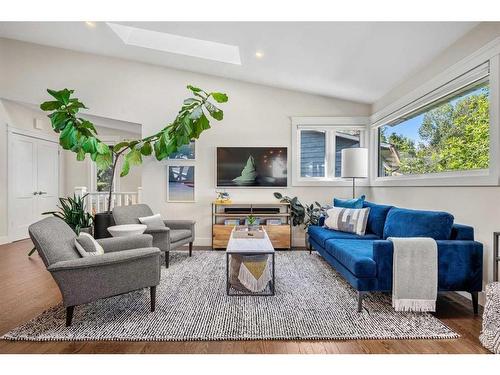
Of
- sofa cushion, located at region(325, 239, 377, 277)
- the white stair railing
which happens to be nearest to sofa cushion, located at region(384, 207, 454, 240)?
sofa cushion, located at region(325, 239, 377, 277)

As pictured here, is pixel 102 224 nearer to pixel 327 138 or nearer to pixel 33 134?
pixel 33 134

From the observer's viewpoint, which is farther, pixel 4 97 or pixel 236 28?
pixel 4 97

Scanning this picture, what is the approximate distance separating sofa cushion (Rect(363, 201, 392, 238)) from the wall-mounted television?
1690mm

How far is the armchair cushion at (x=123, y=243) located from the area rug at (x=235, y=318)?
46 centimetres

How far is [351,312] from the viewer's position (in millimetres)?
2303

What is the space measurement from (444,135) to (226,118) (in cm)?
328

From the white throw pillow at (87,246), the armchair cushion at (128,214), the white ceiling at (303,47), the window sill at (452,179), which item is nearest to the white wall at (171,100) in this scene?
the white ceiling at (303,47)

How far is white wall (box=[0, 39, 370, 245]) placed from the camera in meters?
4.92

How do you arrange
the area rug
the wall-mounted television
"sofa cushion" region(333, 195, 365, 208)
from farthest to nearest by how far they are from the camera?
the wall-mounted television → "sofa cushion" region(333, 195, 365, 208) → the area rug

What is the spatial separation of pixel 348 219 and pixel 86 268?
3030 millimetres

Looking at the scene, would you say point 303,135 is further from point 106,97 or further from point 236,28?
point 106,97

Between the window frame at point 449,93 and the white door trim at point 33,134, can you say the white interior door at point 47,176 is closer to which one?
the white door trim at point 33,134

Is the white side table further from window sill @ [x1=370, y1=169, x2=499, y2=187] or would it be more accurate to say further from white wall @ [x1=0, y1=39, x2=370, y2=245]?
window sill @ [x1=370, y1=169, x2=499, y2=187]
